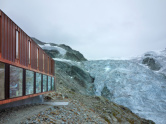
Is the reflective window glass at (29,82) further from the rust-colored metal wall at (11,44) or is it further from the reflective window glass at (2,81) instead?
the reflective window glass at (2,81)

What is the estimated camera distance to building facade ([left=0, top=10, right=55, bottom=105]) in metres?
7.93

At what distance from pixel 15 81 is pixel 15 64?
0.99m

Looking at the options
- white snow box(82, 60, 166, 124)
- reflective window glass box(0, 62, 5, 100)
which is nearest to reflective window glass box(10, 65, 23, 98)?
reflective window glass box(0, 62, 5, 100)

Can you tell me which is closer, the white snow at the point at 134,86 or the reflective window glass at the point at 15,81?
the reflective window glass at the point at 15,81

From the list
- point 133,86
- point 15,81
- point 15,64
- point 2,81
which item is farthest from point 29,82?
point 133,86

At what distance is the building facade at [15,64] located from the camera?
26.0 feet

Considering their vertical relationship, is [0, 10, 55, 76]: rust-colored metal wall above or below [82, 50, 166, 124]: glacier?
above

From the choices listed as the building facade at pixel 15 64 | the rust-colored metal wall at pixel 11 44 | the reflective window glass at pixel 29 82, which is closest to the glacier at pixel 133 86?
the reflective window glass at pixel 29 82

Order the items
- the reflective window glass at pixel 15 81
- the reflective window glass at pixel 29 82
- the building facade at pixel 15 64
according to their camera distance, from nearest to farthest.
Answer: the building facade at pixel 15 64, the reflective window glass at pixel 15 81, the reflective window glass at pixel 29 82

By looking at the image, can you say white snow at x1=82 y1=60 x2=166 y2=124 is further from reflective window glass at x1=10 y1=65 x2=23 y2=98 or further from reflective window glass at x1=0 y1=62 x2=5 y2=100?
reflective window glass at x1=0 y1=62 x2=5 y2=100

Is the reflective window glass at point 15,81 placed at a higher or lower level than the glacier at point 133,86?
higher

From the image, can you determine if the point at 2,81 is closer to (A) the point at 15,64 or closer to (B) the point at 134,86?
(A) the point at 15,64

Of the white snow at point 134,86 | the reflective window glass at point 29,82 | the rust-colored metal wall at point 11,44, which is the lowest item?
the white snow at point 134,86

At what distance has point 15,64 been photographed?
9.18 meters
